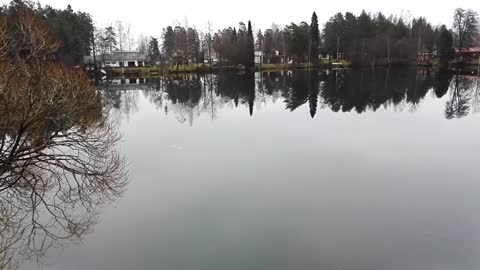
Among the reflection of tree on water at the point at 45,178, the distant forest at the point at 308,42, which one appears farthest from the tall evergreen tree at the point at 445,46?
the reflection of tree on water at the point at 45,178

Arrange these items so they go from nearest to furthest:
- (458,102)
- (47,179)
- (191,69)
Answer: (47,179)
(458,102)
(191,69)

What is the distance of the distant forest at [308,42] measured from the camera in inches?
2776

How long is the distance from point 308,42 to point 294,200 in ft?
230

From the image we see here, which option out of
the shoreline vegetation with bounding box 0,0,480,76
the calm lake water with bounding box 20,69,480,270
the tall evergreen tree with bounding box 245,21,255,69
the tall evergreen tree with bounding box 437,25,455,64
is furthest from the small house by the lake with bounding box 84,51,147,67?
the tall evergreen tree with bounding box 437,25,455,64

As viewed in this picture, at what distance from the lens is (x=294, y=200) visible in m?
10.7

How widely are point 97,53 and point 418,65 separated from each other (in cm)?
6472

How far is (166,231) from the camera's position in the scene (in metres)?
9.18

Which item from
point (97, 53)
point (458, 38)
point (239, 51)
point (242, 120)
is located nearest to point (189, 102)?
point (242, 120)

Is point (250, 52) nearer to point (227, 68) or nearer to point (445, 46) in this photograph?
point (227, 68)

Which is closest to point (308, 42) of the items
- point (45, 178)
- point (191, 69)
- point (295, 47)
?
point (295, 47)

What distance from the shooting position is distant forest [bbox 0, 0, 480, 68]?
231ft

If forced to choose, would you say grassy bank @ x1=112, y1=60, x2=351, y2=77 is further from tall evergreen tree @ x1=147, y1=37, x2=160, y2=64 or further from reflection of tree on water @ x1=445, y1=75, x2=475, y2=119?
reflection of tree on water @ x1=445, y1=75, x2=475, y2=119

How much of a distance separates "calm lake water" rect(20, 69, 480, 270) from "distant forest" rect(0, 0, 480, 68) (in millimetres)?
51659

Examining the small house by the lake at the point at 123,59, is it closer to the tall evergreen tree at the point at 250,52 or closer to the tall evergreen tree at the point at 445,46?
the tall evergreen tree at the point at 250,52
